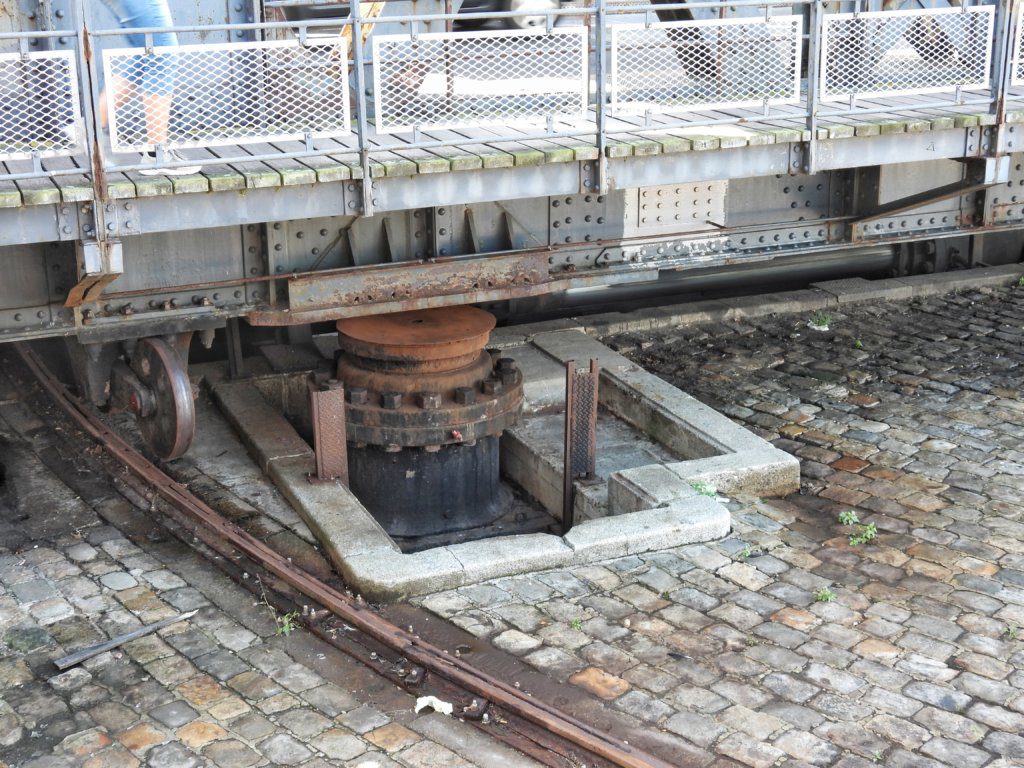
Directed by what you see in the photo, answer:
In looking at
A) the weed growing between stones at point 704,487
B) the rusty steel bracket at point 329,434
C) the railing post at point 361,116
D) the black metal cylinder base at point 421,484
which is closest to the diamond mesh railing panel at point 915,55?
the weed growing between stones at point 704,487

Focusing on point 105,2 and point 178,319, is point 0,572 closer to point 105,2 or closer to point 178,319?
point 178,319

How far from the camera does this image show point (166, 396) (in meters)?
9.08

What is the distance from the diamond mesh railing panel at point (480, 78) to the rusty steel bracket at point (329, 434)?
1884 millimetres

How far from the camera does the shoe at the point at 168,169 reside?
7.72 m

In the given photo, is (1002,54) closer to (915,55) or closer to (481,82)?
(915,55)

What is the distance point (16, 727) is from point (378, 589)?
2.08m

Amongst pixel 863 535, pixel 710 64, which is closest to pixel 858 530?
pixel 863 535

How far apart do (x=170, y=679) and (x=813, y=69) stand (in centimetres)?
577

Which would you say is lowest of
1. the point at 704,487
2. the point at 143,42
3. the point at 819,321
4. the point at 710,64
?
the point at 704,487

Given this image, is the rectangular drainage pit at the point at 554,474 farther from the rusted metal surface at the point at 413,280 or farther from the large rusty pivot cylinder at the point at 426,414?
the rusted metal surface at the point at 413,280

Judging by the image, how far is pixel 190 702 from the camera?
22.5ft

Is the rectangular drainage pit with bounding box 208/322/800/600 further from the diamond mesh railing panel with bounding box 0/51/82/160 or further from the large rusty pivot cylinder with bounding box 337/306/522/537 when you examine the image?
the diamond mesh railing panel with bounding box 0/51/82/160

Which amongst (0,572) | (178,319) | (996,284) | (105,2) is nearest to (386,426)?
(178,319)

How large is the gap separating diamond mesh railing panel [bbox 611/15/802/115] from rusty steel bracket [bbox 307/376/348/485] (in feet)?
9.01
